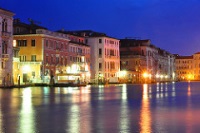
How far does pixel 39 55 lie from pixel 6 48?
12.1m

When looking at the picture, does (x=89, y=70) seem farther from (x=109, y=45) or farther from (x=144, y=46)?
(x=144, y=46)

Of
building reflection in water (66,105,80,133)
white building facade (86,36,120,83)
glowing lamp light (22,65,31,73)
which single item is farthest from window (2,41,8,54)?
building reflection in water (66,105,80,133)

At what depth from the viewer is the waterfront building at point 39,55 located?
81.3 metres

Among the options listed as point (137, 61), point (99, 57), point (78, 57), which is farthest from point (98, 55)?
point (137, 61)

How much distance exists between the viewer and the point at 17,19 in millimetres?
91438

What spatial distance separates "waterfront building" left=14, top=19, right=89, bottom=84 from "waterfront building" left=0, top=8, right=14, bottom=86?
8686 mm

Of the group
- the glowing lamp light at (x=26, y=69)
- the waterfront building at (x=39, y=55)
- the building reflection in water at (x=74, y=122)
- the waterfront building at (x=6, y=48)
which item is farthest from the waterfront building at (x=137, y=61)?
the building reflection in water at (x=74, y=122)

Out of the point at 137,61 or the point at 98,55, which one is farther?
the point at 137,61

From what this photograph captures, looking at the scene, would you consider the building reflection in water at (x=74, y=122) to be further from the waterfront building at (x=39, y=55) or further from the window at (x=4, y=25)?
the waterfront building at (x=39, y=55)

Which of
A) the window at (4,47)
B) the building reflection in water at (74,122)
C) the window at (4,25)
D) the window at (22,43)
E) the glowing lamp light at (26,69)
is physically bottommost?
the building reflection in water at (74,122)

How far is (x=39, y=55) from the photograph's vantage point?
271 feet

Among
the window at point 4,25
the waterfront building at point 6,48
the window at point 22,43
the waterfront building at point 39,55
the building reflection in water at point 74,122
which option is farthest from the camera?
the window at point 22,43

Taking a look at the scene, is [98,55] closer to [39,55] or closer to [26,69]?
[39,55]

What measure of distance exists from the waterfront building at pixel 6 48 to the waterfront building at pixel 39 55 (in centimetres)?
869
